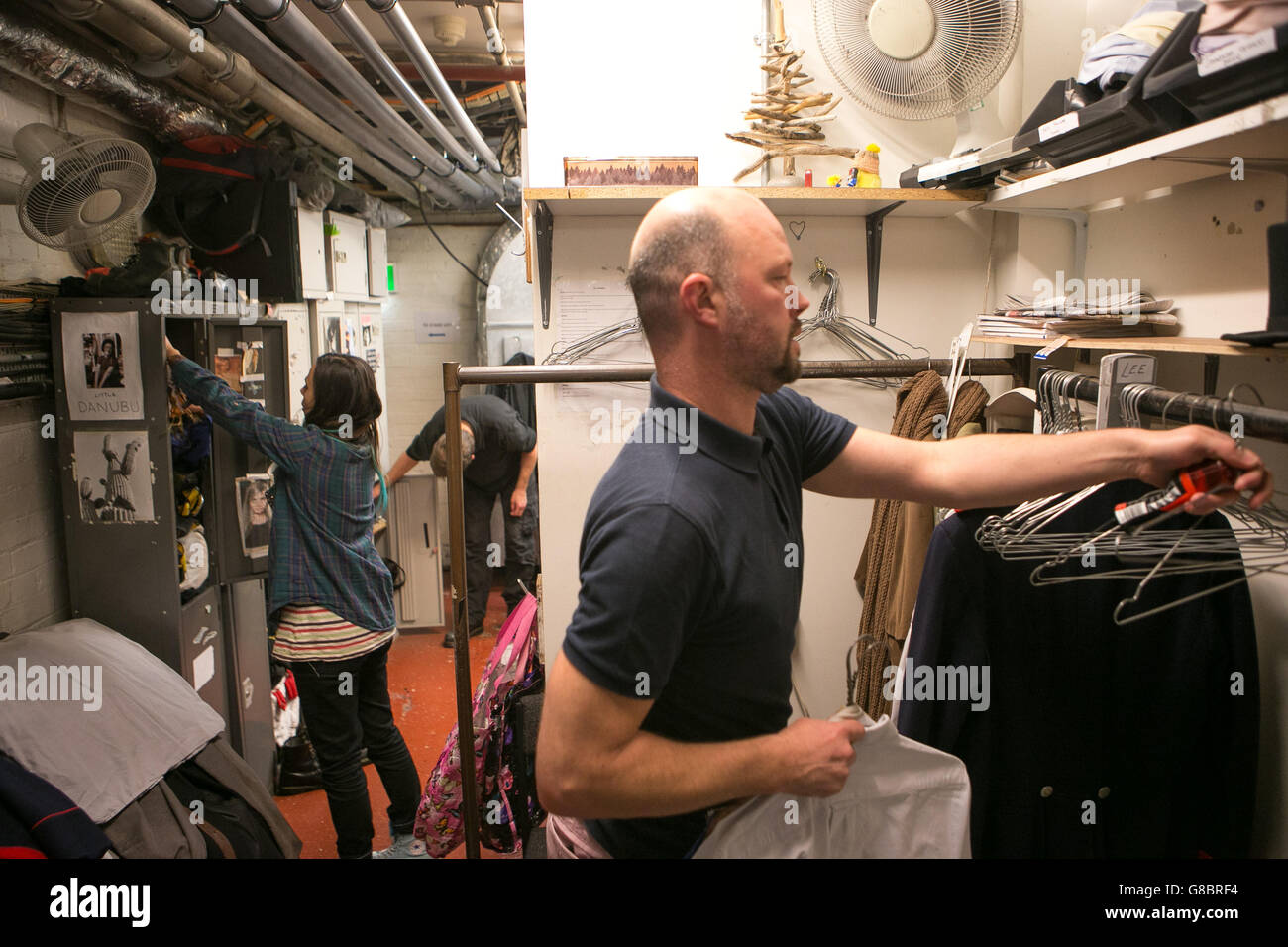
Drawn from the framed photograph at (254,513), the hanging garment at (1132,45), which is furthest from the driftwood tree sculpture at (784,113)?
the framed photograph at (254,513)

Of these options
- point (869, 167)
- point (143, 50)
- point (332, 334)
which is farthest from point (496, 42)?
point (869, 167)

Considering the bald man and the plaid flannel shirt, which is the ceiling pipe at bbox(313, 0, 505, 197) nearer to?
the plaid flannel shirt

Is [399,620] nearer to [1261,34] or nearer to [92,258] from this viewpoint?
[92,258]

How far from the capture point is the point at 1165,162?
1.48 meters

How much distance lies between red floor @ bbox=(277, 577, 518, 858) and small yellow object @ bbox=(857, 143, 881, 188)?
2.46m

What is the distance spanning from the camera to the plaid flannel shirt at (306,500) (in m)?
2.69

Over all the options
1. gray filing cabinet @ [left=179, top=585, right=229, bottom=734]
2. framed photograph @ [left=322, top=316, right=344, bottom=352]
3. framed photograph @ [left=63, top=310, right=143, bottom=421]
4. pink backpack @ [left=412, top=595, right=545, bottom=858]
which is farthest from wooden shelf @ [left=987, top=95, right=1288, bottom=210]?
framed photograph @ [left=322, top=316, right=344, bottom=352]

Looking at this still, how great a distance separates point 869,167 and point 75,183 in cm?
206

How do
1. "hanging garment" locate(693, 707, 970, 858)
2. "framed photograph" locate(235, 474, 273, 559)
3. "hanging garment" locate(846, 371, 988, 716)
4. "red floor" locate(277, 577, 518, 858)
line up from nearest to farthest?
1. "hanging garment" locate(693, 707, 970, 858)
2. "hanging garment" locate(846, 371, 988, 716)
3. "framed photograph" locate(235, 474, 273, 559)
4. "red floor" locate(277, 577, 518, 858)

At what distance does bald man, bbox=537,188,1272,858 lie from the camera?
40.3 inches

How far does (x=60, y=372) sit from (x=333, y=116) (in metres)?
1.46
